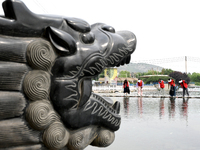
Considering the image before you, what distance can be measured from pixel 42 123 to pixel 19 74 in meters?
0.35

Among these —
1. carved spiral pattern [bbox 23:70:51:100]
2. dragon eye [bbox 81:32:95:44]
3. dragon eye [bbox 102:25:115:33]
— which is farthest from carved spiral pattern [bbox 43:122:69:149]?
dragon eye [bbox 102:25:115:33]

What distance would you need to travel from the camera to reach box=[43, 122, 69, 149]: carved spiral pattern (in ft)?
4.96

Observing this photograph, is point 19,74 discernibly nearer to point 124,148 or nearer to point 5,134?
point 5,134

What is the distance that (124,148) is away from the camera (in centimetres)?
316

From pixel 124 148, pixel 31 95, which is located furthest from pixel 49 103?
pixel 124 148

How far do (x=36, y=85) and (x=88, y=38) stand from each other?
514 mm

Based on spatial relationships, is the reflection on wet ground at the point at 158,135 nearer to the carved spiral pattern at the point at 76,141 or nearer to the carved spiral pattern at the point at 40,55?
the carved spiral pattern at the point at 76,141

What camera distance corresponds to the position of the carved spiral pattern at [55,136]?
151cm

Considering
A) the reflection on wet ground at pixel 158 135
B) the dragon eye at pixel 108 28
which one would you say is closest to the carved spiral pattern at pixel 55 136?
the dragon eye at pixel 108 28

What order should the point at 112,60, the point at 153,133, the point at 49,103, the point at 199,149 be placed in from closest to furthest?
the point at 49,103
the point at 112,60
the point at 199,149
the point at 153,133

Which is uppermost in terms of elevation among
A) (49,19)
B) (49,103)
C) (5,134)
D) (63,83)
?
(49,19)

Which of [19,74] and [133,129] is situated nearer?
[19,74]

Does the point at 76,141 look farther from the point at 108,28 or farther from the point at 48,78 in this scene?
the point at 108,28

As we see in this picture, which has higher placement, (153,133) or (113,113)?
(113,113)
